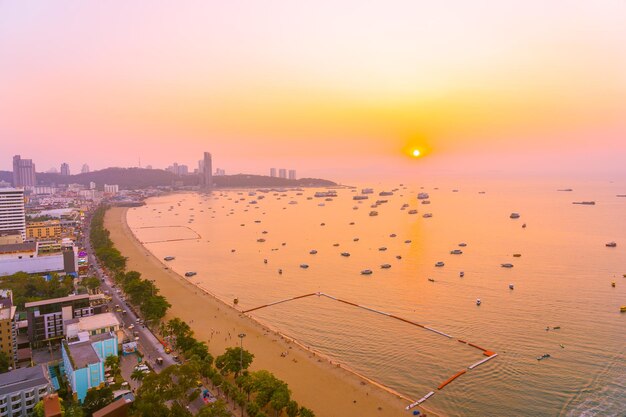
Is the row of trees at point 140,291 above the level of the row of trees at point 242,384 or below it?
above

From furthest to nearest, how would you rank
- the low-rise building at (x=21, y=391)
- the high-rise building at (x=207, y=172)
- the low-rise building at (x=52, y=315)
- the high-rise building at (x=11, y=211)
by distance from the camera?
the high-rise building at (x=207, y=172) < the high-rise building at (x=11, y=211) < the low-rise building at (x=52, y=315) < the low-rise building at (x=21, y=391)

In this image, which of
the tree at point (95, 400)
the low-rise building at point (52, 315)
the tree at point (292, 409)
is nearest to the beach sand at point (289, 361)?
the tree at point (292, 409)

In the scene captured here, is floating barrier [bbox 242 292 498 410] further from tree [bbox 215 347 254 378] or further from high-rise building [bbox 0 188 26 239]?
high-rise building [bbox 0 188 26 239]

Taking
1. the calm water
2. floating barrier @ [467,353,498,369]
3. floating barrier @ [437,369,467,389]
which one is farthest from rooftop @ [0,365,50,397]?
floating barrier @ [467,353,498,369]

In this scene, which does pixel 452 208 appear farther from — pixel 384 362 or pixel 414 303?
pixel 384 362

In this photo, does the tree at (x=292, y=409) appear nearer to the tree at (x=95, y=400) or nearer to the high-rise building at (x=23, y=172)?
the tree at (x=95, y=400)
